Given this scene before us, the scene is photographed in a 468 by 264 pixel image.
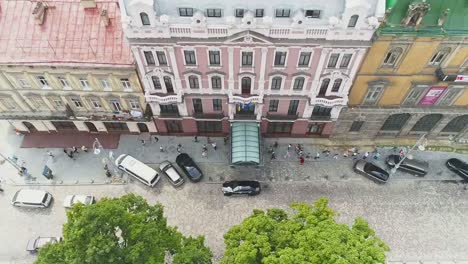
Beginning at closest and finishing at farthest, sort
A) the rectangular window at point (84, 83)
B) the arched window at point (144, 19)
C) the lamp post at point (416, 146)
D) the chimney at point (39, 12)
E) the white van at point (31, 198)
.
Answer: the arched window at point (144, 19) < the chimney at point (39, 12) < the rectangular window at point (84, 83) < the white van at point (31, 198) < the lamp post at point (416, 146)

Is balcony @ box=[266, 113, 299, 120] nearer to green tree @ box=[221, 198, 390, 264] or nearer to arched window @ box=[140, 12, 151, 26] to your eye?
green tree @ box=[221, 198, 390, 264]

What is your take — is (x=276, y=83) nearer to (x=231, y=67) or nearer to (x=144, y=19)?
(x=231, y=67)

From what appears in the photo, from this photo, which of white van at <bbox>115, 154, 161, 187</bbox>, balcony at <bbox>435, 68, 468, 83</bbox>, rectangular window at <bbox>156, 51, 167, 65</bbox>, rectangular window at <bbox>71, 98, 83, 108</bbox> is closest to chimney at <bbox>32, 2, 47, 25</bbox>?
rectangular window at <bbox>71, 98, 83, 108</bbox>

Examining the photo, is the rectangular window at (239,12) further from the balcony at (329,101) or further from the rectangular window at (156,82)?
the balcony at (329,101)

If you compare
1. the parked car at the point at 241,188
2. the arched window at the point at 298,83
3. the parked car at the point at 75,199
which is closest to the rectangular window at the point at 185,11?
the arched window at the point at 298,83

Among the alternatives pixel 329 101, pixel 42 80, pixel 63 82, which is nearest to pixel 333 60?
pixel 329 101
